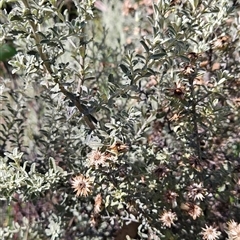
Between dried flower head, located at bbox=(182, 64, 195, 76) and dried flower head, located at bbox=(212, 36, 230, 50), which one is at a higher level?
dried flower head, located at bbox=(212, 36, 230, 50)

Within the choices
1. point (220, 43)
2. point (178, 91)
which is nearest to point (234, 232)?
point (178, 91)

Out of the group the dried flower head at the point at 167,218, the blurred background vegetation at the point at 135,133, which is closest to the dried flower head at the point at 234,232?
the blurred background vegetation at the point at 135,133

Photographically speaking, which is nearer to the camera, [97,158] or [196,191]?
[97,158]

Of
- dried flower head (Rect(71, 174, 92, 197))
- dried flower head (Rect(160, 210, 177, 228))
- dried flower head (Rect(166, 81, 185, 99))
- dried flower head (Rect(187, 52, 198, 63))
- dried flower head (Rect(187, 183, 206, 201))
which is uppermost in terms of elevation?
dried flower head (Rect(187, 52, 198, 63))

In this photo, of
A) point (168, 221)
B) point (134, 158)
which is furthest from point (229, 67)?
point (168, 221)

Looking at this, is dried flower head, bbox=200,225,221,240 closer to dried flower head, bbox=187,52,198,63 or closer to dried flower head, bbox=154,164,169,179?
dried flower head, bbox=154,164,169,179

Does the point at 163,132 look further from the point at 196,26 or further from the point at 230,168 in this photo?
the point at 196,26

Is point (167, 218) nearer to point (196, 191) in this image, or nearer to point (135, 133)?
point (196, 191)

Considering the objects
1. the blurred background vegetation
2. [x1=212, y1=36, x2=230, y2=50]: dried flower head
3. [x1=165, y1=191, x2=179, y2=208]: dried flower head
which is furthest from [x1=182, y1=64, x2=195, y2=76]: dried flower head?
[x1=165, y1=191, x2=179, y2=208]: dried flower head
